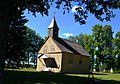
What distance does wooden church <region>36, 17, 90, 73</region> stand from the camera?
170ft

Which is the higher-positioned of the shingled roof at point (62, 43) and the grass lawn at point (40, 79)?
the shingled roof at point (62, 43)

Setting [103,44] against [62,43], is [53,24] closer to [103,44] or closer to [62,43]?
[62,43]

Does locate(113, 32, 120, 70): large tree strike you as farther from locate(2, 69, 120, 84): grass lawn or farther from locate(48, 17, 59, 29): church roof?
locate(2, 69, 120, 84): grass lawn

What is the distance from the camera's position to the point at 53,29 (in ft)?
176

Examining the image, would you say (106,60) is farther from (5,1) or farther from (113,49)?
(5,1)

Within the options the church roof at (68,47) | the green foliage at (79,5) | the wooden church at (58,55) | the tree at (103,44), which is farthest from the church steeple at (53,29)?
the green foliage at (79,5)

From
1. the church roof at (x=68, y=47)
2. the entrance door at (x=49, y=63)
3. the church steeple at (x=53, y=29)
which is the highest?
the church steeple at (x=53, y=29)

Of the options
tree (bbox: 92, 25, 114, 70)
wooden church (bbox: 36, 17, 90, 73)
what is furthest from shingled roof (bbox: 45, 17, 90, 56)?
tree (bbox: 92, 25, 114, 70)

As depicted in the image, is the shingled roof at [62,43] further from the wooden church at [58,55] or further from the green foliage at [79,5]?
the green foliage at [79,5]

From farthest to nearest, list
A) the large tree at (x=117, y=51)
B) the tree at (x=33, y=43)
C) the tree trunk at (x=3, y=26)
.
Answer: the tree at (x=33, y=43), the large tree at (x=117, y=51), the tree trunk at (x=3, y=26)

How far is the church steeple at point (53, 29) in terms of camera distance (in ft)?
176

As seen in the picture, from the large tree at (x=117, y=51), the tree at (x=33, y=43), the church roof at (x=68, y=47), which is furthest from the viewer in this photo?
the tree at (x=33, y=43)

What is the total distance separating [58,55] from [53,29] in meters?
5.34

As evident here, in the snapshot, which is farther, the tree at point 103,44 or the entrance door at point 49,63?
the tree at point 103,44
